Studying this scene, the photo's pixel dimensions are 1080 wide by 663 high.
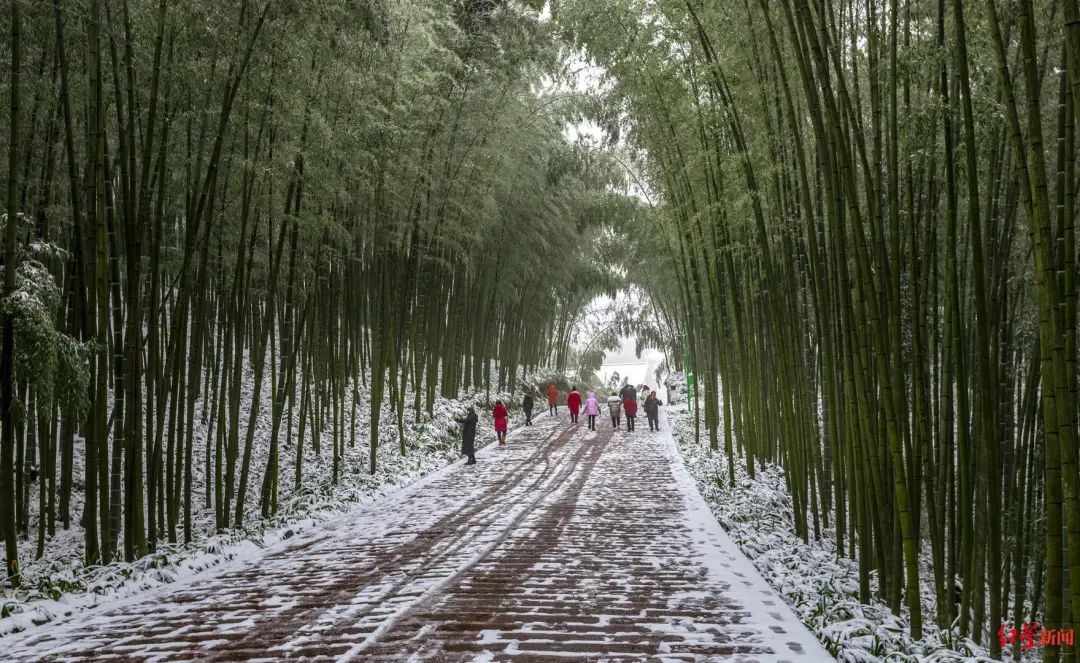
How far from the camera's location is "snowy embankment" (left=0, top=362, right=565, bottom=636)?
5.11 m

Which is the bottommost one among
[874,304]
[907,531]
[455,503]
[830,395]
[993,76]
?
[455,503]

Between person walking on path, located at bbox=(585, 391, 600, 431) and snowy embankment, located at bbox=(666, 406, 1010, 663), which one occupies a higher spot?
person walking on path, located at bbox=(585, 391, 600, 431)

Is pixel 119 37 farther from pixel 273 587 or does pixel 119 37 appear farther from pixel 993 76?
pixel 993 76

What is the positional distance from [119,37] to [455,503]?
5154mm

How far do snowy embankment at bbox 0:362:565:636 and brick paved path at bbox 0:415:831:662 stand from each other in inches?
9.4

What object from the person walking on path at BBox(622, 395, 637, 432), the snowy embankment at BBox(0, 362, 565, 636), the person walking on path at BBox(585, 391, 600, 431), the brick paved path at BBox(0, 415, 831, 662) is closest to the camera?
the brick paved path at BBox(0, 415, 831, 662)

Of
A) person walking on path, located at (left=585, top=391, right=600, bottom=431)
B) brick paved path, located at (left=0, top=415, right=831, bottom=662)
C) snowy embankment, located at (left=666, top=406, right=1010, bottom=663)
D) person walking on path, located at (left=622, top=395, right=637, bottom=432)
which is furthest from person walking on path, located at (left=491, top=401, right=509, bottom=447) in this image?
brick paved path, located at (left=0, top=415, right=831, bottom=662)

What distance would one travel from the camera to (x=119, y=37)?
232 inches

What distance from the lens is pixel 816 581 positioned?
4988 millimetres

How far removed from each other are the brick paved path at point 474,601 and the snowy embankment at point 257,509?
0.78 ft

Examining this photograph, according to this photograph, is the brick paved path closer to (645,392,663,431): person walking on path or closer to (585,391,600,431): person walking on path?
(645,392,663,431): person walking on path

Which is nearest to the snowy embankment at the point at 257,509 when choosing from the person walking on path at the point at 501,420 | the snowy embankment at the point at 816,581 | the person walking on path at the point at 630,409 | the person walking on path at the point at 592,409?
the person walking on path at the point at 501,420

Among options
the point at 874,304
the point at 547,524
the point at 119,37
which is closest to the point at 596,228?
the point at 547,524

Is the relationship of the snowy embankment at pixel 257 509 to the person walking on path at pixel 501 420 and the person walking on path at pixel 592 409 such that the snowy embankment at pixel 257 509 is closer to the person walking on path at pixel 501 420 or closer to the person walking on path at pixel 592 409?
the person walking on path at pixel 501 420
